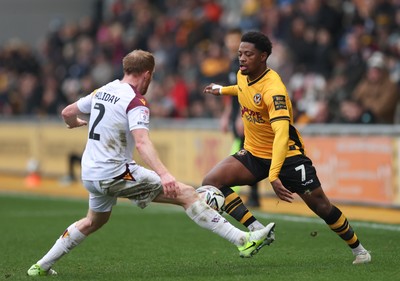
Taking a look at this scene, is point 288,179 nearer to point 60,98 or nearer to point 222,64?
point 222,64

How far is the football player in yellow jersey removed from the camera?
8.88 metres

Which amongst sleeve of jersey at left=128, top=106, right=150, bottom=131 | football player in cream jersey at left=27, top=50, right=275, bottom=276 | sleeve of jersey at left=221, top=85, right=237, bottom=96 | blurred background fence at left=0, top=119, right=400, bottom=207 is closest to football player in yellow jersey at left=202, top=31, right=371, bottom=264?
sleeve of jersey at left=221, top=85, right=237, bottom=96

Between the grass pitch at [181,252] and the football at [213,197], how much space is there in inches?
22.6

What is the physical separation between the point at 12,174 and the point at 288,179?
52.0ft

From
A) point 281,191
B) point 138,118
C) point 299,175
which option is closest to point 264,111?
point 299,175

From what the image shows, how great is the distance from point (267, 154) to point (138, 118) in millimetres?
1691

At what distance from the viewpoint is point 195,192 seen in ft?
28.5

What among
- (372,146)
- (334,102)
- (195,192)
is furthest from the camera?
(334,102)

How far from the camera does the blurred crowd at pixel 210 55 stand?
17.6m

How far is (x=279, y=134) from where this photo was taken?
878cm

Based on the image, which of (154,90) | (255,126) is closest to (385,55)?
(154,90)

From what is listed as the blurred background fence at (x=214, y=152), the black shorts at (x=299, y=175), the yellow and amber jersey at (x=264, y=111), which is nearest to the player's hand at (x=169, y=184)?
the yellow and amber jersey at (x=264, y=111)

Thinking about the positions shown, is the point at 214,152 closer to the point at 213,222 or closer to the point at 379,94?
the point at 379,94

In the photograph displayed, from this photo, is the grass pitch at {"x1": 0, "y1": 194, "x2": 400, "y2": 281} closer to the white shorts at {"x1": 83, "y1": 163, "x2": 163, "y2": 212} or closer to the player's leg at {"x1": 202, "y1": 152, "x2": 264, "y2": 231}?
the player's leg at {"x1": 202, "y1": 152, "x2": 264, "y2": 231}
